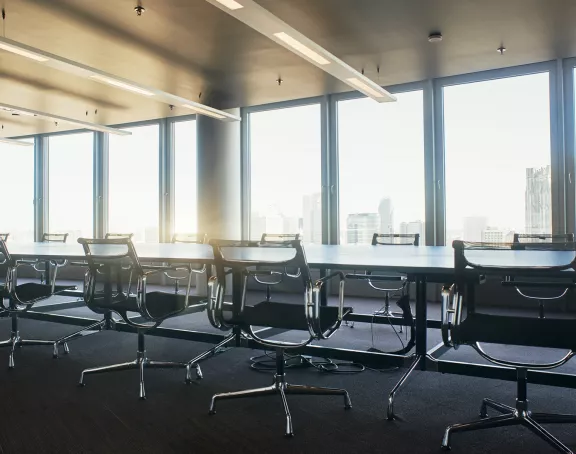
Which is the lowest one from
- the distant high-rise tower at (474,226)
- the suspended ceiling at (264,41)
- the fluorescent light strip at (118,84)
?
the distant high-rise tower at (474,226)

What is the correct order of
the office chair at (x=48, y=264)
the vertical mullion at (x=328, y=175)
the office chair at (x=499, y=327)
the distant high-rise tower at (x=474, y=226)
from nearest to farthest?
the office chair at (x=499, y=327), the office chair at (x=48, y=264), the distant high-rise tower at (x=474, y=226), the vertical mullion at (x=328, y=175)

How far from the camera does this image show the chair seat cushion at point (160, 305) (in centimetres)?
278

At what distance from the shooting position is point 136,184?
29.5 ft

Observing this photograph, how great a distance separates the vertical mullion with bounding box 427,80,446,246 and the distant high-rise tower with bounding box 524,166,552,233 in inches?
38.1

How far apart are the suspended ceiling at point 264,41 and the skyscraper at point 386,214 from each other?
5.29 ft

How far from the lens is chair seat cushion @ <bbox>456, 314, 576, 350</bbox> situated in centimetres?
186

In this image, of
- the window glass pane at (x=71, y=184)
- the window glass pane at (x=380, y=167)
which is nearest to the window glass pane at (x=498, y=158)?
the window glass pane at (x=380, y=167)

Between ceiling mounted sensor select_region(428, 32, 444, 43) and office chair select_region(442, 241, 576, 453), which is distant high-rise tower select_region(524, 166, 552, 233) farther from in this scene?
office chair select_region(442, 241, 576, 453)

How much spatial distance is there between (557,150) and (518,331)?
4.53m

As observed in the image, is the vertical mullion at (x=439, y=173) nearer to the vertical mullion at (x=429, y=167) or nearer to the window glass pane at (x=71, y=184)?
the vertical mullion at (x=429, y=167)

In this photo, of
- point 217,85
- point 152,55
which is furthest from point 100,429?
point 217,85

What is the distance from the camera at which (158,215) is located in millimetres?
8664

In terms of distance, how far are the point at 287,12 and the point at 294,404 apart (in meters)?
3.18

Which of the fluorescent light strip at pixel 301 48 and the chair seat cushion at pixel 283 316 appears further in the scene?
the fluorescent light strip at pixel 301 48
